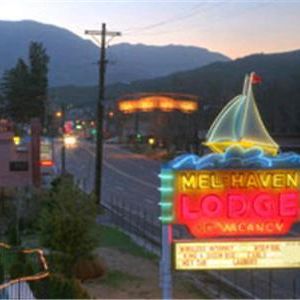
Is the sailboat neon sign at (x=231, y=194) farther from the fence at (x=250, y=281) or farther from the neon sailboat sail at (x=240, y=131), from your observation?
the fence at (x=250, y=281)

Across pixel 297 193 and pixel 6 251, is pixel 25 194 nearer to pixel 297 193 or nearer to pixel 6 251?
pixel 6 251

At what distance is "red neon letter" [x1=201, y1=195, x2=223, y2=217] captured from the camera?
14.6m

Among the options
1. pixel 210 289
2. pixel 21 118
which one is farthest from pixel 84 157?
pixel 210 289

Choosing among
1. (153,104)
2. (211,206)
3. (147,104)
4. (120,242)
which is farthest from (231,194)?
(153,104)

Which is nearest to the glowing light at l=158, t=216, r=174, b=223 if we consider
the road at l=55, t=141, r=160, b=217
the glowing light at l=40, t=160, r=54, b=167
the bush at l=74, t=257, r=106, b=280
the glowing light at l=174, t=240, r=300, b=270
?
the glowing light at l=174, t=240, r=300, b=270

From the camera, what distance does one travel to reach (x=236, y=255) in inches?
591

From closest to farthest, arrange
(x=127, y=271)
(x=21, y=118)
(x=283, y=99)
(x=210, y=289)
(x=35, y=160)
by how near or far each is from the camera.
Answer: (x=210, y=289) → (x=127, y=271) → (x=35, y=160) → (x=283, y=99) → (x=21, y=118)

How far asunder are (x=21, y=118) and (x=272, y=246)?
146 metres

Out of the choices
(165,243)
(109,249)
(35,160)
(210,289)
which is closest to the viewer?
(165,243)

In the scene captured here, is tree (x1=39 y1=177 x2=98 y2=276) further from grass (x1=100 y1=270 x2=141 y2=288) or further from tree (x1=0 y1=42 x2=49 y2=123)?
tree (x1=0 y1=42 x2=49 y2=123)

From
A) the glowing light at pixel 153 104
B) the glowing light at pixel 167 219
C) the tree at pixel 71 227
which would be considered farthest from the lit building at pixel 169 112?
the glowing light at pixel 167 219

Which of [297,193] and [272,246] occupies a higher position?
[297,193]

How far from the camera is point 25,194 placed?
39156 millimetres

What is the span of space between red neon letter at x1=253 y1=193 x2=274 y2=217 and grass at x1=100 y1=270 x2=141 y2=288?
903cm
